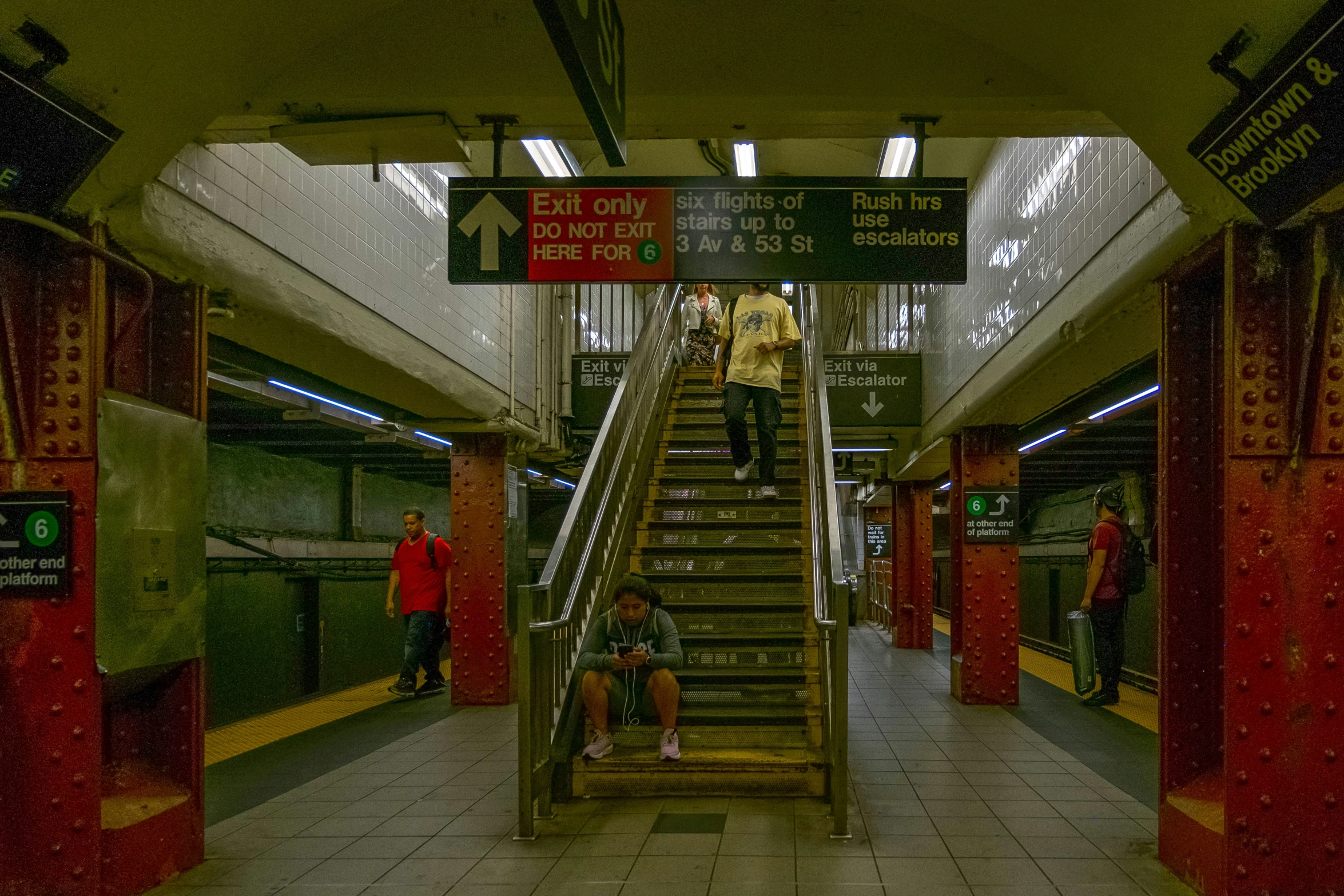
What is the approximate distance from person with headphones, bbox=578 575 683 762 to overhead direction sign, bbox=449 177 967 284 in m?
1.82

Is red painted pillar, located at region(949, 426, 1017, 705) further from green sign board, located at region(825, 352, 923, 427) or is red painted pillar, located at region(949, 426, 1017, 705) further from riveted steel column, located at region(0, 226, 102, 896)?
riveted steel column, located at region(0, 226, 102, 896)

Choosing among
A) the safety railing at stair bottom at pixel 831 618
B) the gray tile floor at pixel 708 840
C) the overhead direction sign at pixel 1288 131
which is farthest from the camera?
the safety railing at stair bottom at pixel 831 618

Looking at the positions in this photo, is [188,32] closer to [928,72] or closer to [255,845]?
[928,72]

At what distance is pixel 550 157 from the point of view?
6.77m

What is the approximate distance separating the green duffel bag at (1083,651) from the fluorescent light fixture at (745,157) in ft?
15.2

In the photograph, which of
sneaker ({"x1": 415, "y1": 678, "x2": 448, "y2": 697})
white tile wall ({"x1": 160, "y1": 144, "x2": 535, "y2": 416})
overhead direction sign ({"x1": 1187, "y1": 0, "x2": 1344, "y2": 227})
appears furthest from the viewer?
sneaker ({"x1": 415, "y1": 678, "x2": 448, "y2": 697})

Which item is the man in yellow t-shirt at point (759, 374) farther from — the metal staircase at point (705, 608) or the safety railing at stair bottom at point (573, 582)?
the safety railing at stair bottom at point (573, 582)

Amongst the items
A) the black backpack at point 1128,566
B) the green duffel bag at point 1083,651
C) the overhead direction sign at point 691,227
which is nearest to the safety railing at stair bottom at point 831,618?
the overhead direction sign at point 691,227

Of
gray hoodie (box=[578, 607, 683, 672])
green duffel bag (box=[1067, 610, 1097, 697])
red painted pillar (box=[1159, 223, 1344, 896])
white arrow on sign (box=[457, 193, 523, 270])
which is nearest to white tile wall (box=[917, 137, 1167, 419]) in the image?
red painted pillar (box=[1159, 223, 1344, 896])

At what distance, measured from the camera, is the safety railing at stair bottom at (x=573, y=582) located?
4609 mm

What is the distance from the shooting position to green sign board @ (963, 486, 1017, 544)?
832cm

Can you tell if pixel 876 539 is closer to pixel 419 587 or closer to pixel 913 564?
pixel 913 564

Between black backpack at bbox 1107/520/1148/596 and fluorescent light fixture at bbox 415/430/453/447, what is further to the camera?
fluorescent light fixture at bbox 415/430/453/447

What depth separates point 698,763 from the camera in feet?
16.8
